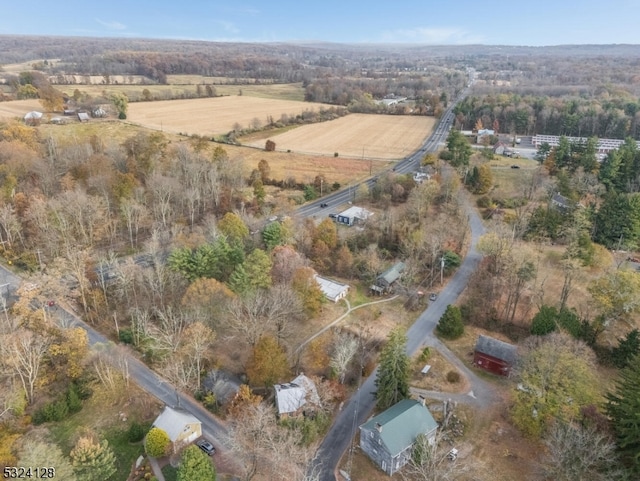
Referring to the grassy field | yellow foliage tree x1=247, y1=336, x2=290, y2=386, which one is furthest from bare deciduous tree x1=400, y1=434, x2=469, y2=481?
the grassy field

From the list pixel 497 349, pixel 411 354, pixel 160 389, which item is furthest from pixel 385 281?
pixel 160 389

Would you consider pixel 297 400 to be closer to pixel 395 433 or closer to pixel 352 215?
pixel 395 433

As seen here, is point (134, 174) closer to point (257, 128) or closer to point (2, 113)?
point (257, 128)

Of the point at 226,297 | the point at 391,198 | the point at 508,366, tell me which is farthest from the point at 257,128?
the point at 508,366

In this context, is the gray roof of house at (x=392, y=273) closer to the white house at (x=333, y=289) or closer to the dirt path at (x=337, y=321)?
the dirt path at (x=337, y=321)

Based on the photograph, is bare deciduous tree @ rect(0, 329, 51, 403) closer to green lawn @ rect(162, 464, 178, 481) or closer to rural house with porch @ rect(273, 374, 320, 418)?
green lawn @ rect(162, 464, 178, 481)

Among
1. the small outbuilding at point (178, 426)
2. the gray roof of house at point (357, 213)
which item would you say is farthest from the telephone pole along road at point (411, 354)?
the gray roof of house at point (357, 213)
